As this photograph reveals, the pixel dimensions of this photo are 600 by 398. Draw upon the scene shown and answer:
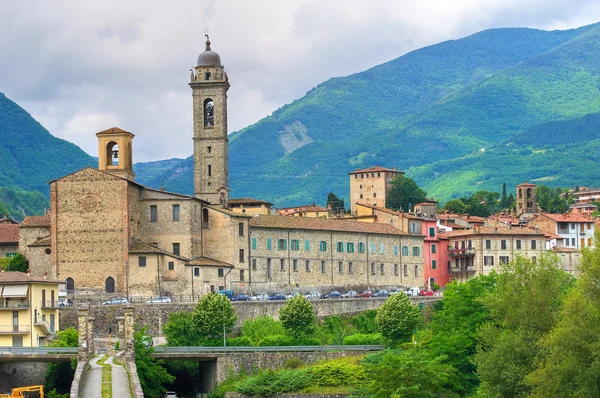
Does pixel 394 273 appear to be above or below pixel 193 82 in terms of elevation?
below

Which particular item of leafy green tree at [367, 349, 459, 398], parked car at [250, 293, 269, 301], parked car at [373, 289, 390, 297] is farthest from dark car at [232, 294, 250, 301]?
leafy green tree at [367, 349, 459, 398]

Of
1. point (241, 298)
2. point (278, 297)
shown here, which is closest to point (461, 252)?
point (278, 297)

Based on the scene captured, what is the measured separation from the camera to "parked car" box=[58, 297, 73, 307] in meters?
79.8

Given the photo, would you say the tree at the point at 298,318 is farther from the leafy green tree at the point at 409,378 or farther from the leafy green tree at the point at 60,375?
the leafy green tree at the point at 60,375

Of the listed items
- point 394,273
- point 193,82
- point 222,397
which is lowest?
point 222,397

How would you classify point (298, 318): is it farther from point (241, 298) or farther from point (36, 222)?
point (36, 222)

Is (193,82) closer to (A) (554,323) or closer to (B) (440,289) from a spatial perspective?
(B) (440,289)

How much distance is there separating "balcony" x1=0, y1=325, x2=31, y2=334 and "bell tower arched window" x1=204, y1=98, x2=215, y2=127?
33.9 metres

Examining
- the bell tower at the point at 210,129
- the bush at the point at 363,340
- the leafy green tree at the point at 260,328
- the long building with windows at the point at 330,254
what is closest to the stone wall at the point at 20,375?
the leafy green tree at the point at 260,328

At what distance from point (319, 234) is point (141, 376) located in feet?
106

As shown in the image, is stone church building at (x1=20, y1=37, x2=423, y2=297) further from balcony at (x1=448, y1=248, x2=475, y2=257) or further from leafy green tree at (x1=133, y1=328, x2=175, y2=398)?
leafy green tree at (x1=133, y1=328, x2=175, y2=398)

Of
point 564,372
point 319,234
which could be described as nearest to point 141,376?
point 564,372

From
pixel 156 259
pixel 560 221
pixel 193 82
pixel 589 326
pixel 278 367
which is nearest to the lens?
pixel 589 326

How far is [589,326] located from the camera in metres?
48.6
